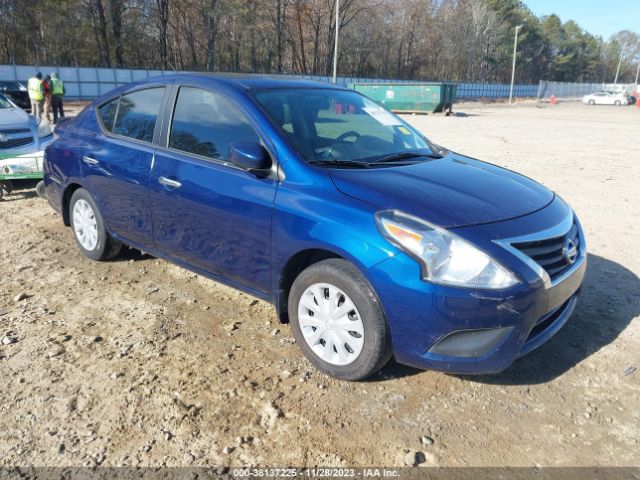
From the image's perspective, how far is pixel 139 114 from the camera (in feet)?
14.0

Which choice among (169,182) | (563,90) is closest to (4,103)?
(169,182)

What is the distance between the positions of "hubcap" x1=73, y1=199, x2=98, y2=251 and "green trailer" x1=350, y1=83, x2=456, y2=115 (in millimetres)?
27450

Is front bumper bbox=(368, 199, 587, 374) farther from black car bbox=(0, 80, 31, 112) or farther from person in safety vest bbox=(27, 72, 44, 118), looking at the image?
black car bbox=(0, 80, 31, 112)

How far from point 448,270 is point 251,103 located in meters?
1.77

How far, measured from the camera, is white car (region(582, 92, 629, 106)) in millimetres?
55188

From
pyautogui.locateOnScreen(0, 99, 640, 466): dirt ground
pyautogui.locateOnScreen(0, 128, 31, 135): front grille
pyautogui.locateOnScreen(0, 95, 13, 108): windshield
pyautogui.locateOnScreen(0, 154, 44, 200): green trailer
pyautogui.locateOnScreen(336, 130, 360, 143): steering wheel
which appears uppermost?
pyautogui.locateOnScreen(0, 95, 13, 108): windshield

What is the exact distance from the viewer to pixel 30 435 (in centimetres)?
261

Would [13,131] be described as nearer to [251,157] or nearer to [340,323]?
[251,157]

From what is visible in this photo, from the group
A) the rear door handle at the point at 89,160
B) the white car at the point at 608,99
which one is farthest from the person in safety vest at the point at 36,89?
the white car at the point at 608,99

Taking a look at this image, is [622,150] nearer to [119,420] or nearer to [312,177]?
[312,177]

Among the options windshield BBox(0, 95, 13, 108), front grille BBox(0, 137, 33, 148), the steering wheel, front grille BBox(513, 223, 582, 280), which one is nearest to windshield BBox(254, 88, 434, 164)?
the steering wheel

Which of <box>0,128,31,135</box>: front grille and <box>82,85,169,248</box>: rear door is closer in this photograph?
<box>82,85,169,248</box>: rear door

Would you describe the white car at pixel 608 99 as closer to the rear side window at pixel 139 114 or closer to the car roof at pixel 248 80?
the car roof at pixel 248 80

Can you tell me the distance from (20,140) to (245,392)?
7.05 metres
